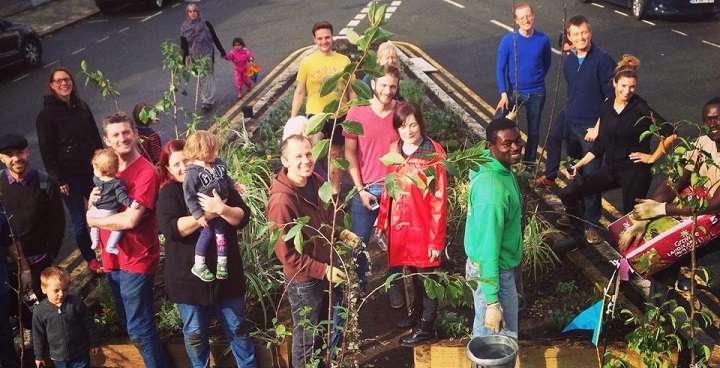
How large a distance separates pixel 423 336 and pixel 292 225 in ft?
5.38

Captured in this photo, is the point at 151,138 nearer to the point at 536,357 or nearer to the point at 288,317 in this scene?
the point at 288,317

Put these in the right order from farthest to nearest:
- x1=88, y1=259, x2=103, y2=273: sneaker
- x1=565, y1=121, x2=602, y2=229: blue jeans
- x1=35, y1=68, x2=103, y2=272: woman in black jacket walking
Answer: x1=565, y1=121, x2=602, y2=229: blue jeans < x1=35, y1=68, x2=103, y2=272: woman in black jacket walking < x1=88, y1=259, x2=103, y2=273: sneaker

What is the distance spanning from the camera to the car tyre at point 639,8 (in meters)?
19.1

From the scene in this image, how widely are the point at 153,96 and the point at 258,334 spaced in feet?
29.6

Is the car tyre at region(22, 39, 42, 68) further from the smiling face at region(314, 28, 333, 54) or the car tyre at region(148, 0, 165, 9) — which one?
the smiling face at region(314, 28, 333, 54)

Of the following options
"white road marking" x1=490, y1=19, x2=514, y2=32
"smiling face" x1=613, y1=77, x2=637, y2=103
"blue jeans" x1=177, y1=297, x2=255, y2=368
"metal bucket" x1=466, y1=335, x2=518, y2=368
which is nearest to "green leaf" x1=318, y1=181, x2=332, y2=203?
"metal bucket" x1=466, y1=335, x2=518, y2=368

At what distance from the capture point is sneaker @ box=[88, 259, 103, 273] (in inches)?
316

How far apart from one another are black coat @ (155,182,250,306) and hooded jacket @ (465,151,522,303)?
62.2 inches

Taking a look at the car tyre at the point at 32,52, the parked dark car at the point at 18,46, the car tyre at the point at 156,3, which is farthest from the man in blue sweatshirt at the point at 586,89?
the car tyre at the point at 156,3

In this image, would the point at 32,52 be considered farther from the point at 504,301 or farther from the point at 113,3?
the point at 504,301

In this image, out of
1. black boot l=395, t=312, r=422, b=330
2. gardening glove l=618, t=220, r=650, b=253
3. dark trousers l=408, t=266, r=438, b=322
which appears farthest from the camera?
black boot l=395, t=312, r=422, b=330

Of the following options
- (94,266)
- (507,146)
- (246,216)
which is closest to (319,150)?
(507,146)

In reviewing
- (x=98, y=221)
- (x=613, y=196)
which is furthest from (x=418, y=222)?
(x=613, y=196)

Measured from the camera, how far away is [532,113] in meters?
10.0
